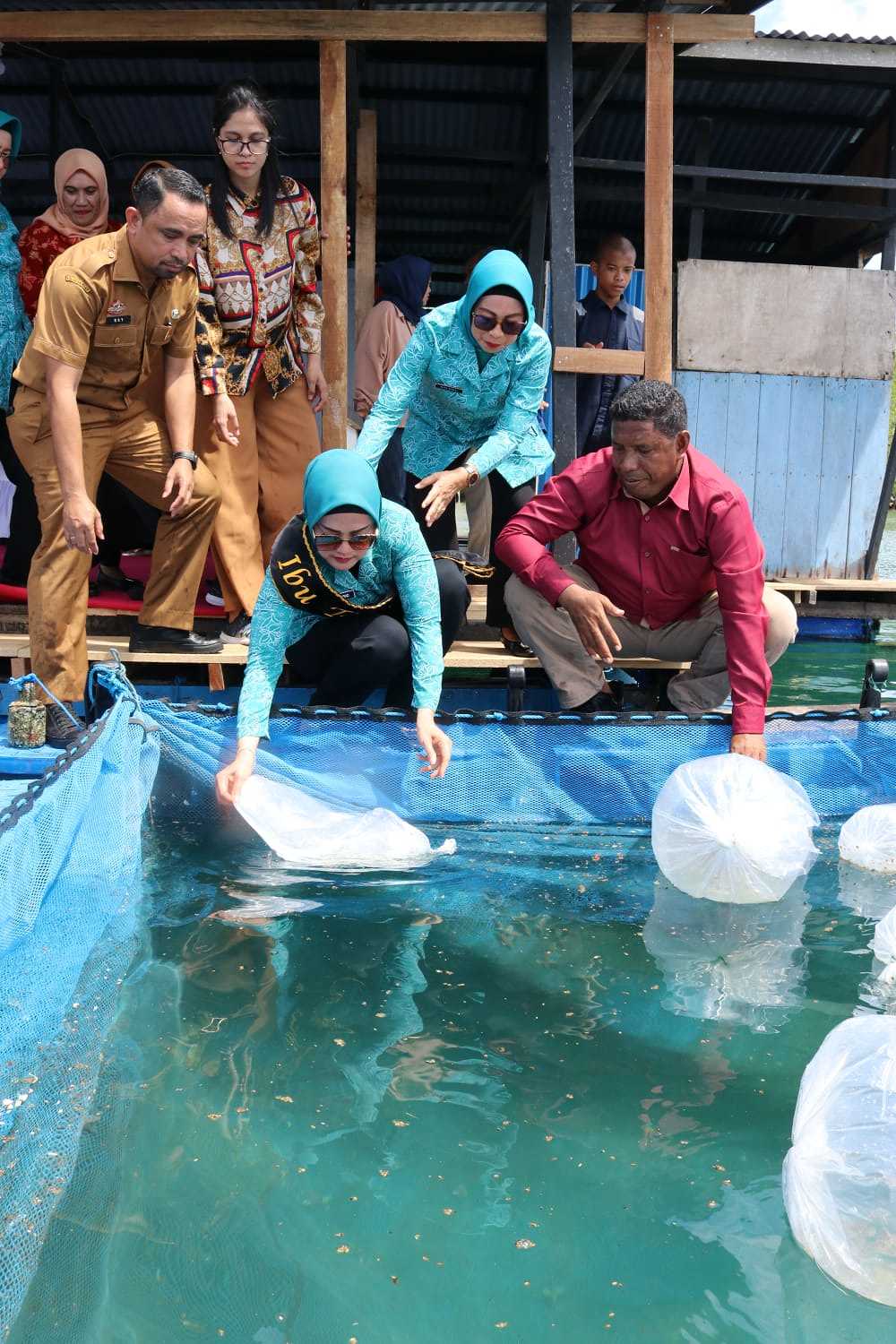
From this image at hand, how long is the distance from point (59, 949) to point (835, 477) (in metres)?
7.42

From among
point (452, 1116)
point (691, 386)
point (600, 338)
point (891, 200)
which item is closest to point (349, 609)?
point (452, 1116)

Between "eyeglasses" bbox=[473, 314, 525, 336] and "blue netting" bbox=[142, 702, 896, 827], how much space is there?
54.5 inches

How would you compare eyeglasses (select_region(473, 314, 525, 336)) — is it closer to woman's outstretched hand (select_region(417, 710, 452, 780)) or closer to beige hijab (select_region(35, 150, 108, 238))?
woman's outstretched hand (select_region(417, 710, 452, 780))

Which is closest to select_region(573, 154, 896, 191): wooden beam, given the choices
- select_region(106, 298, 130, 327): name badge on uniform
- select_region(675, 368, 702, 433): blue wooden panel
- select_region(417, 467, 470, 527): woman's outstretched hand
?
select_region(675, 368, 702, 433): blue wooden panel

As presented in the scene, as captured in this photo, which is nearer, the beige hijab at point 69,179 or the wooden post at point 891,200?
the beige hijab at point 69,179

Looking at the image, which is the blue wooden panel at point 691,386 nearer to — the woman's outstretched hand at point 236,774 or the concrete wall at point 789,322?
the concrete wall at point 789,322

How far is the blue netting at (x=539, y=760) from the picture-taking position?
13.7ft

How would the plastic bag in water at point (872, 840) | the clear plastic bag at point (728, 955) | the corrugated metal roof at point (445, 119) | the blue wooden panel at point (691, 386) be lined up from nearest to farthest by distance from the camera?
1. the clear plastic bag at point (728, 955)
2. the plastic bag in water at point (872, 840)
3. the corrugated metal roof at point (445, 119)
4. the blue wooden panel at point (691, 386)

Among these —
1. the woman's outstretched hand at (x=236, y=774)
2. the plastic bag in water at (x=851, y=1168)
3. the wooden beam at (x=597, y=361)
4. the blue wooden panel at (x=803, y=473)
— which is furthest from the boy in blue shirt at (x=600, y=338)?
the plastic bag in water at (x=851, y=1168)

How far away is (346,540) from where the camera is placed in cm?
381

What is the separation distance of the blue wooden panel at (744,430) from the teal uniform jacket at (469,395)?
4287mm

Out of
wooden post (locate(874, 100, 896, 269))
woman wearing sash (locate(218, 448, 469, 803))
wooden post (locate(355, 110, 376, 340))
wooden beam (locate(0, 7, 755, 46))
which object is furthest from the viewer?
wooden post (locate(874, 100, 896, 269))

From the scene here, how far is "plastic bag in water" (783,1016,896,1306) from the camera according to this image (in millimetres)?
2033

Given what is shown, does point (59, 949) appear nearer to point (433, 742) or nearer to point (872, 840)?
point (433, 742)
